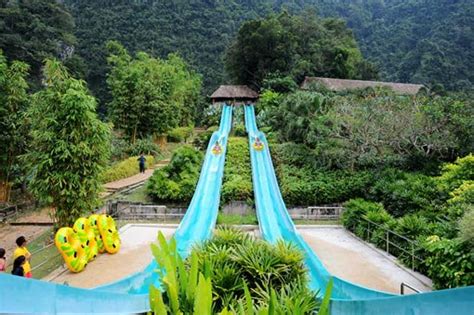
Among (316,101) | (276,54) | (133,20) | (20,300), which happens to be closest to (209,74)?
(133,20)

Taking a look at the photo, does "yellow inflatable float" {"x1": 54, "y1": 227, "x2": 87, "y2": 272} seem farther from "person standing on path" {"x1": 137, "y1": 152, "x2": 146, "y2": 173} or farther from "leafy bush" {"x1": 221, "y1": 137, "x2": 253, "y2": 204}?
"person standing on path" {"x1": 137, "y1": 152, "x2": 146, "y2": 173}

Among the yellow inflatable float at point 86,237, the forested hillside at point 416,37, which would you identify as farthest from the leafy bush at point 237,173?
the forested hillside at point 416,37

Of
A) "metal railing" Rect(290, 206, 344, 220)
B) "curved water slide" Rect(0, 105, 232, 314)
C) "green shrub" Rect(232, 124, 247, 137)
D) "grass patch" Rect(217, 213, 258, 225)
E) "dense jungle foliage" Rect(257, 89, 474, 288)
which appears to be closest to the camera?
"curved water slide" Rect(0, 105, 232, 314)

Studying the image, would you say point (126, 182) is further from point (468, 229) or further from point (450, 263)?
point (468, 229)

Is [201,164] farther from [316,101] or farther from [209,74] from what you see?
[209,74]

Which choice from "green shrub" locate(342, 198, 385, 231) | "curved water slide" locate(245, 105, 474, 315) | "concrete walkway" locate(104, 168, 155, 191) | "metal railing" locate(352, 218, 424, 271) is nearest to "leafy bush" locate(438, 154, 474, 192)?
"green shrub" locate(342, 198, 385, 231)
